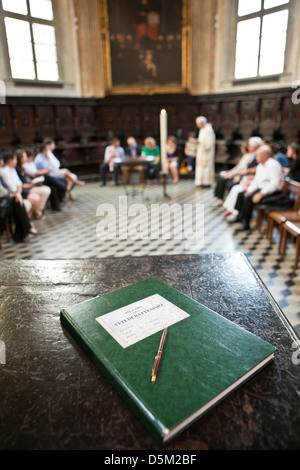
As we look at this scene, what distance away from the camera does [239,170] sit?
7.11 m

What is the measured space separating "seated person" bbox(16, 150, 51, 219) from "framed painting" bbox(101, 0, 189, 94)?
20.1 ft

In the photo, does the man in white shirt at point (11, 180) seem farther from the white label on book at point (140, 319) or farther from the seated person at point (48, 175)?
the white label on book at point (140, 319)

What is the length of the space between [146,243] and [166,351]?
14.1 ft

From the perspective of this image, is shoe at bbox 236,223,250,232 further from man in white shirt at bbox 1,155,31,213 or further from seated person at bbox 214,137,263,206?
man in white shirt at bbox 1,155,31,213

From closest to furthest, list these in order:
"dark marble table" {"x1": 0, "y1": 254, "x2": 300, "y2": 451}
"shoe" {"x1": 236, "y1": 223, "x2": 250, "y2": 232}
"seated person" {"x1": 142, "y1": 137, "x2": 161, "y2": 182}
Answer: "dark marble table" {"x1": 0, "y1": 254, "x2": 300, "y2": 451}, "shoe" {"x1": 236, "y1": 223, "x2": 250, "y2": 232}, "seated person" {"x1": 142, "y1": 137, "x2": 161, "y2": 182}

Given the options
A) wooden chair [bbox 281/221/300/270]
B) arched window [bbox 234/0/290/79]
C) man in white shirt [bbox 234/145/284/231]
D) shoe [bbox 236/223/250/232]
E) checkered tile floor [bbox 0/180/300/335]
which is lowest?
checkered tile floor [bbox 0/180/300/335]

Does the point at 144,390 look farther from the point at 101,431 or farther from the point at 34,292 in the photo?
the point at 34,292

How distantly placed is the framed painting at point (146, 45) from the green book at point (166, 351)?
A: 37.5 feet

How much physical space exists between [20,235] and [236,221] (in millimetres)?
3931

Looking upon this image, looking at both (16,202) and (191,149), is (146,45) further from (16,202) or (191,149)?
(16,202)

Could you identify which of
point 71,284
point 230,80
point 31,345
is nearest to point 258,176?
point 71,284

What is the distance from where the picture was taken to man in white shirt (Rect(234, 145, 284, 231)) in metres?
5.36

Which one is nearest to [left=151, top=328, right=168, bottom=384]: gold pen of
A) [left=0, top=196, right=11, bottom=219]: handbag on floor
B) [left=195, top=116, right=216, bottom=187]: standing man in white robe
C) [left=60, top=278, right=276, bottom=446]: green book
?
[left=60, top=278, right=276, bottom=446]: green book

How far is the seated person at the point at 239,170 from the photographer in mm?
6674
